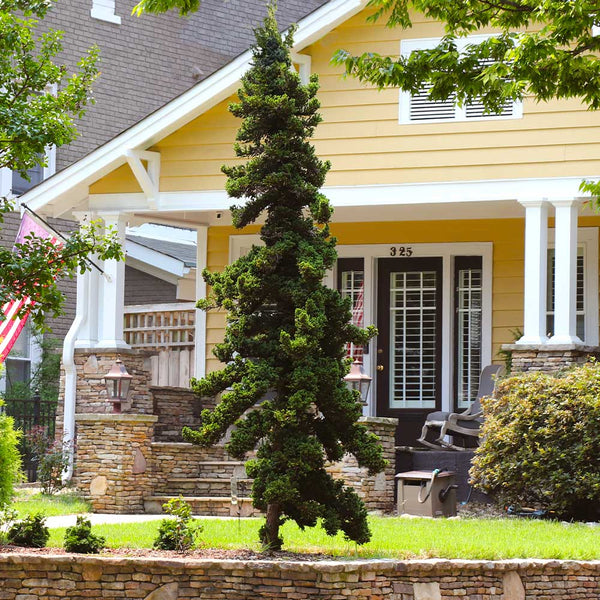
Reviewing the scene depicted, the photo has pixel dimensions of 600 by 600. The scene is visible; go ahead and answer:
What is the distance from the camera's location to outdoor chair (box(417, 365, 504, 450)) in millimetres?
14789

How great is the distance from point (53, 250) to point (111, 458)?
12.5 feet

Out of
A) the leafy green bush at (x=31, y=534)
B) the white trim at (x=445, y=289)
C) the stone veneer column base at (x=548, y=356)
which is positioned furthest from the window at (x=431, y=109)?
the leafy green bush at (x=31, y=534)

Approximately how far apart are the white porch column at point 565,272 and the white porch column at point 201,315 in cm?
523

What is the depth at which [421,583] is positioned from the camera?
8.95 m

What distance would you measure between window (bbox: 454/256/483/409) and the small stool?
4046 millimetres

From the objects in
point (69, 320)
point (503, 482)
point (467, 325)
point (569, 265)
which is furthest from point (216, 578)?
point (69, 320)

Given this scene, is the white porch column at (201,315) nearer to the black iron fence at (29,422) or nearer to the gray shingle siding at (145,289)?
the black iron fence at (29,422)

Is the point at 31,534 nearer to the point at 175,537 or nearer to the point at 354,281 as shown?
the point at 175,537

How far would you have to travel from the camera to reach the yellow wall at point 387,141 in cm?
1452

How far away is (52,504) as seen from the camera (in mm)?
13531

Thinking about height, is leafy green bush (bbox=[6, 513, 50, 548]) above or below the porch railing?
below

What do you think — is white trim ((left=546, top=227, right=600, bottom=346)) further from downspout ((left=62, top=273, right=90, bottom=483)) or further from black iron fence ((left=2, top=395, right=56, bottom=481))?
black iron fence ((left=2, top=395, right=56, bottom=481))

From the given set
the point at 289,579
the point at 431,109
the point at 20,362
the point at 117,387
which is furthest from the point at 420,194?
the point at 20,362

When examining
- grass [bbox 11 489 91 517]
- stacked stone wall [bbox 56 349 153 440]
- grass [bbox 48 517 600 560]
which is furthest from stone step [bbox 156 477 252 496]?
grass [bbox 48 517 600 560]
